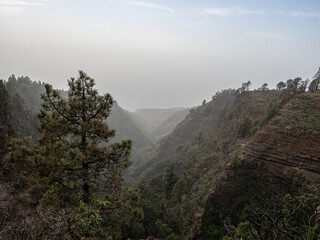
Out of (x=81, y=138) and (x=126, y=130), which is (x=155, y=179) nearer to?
(x=81, y=138)

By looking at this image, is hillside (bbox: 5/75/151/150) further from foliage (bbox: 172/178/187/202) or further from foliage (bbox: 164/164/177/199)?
foliage (bbox: 164/164/177/199)

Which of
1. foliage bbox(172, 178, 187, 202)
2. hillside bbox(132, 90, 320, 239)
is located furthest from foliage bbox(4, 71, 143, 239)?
foliage bbox(172, 178, 187, 202)

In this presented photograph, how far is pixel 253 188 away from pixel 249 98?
98.1 feet

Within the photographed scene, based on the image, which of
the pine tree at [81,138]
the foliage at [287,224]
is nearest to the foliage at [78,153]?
the pine tree at [81,138]

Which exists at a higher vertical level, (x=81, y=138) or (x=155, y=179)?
(x=81, y=138)

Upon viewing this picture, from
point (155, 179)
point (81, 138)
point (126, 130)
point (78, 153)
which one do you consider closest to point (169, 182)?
point (155, 179)

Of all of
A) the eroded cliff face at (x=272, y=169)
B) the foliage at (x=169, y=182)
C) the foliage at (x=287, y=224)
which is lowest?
the foliage at (x=169, y=182)

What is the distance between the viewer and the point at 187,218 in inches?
933

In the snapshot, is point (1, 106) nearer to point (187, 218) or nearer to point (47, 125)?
point (47, 125)

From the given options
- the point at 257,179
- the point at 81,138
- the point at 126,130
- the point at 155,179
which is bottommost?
the point at 155,179

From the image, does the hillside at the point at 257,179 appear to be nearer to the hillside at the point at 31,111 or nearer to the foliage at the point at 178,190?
the foliage at the point at 178,190

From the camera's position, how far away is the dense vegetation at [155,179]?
489cm

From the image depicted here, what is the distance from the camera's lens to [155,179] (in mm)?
41188

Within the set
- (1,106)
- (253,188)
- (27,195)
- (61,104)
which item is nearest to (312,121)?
(253,188)
